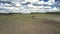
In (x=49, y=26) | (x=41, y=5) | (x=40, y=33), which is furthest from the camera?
(x=41, y=5)

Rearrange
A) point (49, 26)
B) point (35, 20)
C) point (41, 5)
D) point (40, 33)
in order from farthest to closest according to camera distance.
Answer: point (41, 5)
point (35, 20)
point (49, 26)
point (40, 33)

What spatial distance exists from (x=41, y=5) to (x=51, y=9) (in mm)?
127

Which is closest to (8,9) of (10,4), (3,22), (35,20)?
(10,4)

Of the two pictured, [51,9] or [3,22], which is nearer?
[3,22]

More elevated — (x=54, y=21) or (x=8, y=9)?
(x=8, y=9)

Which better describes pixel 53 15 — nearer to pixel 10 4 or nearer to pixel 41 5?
pixel 41 5

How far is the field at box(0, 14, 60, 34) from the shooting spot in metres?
1.01

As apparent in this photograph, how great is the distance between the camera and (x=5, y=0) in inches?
50.1

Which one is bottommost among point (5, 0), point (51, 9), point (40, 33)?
point (40, 33)

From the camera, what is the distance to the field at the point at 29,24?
1.01 m

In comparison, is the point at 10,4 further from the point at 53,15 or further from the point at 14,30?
the point at 53,15

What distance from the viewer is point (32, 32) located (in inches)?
39.2

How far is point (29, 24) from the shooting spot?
3.71 feet

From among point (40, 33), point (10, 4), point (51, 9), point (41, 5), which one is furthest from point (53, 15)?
point (10, 4)
